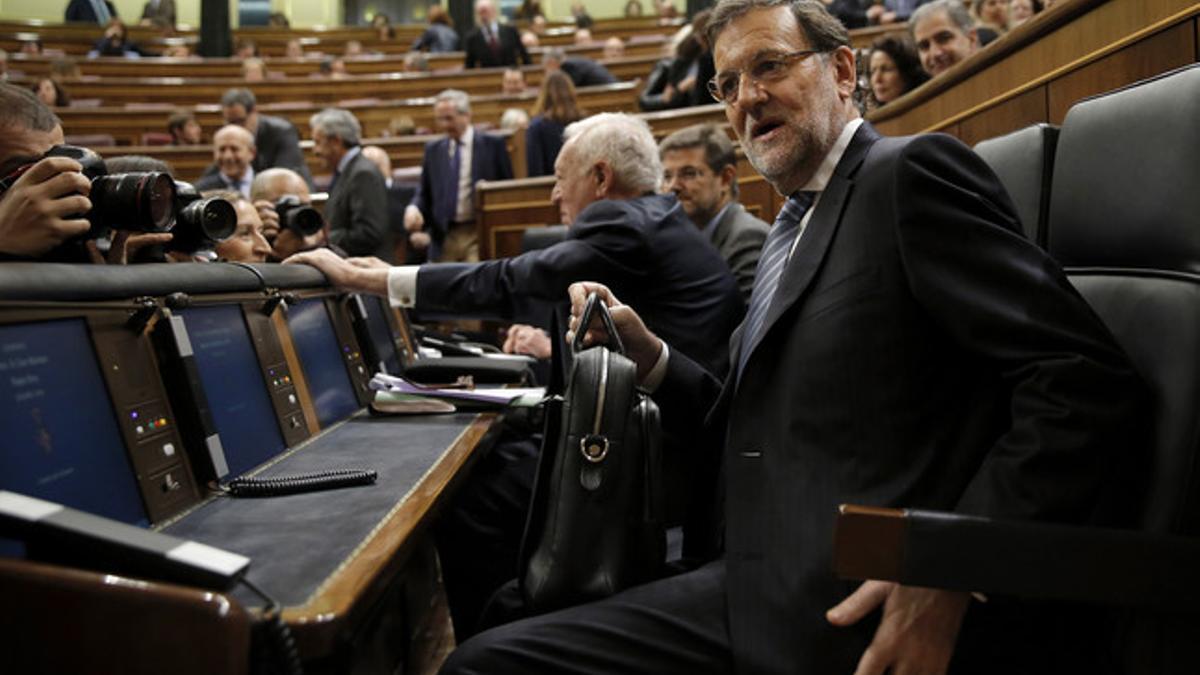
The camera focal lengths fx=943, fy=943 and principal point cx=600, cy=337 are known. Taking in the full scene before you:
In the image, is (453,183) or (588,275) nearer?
(588,275)

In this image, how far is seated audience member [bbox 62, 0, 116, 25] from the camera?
10680 millimetres

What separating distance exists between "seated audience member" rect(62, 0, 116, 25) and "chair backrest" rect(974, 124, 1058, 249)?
11664 mm

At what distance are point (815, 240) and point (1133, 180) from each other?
32cm

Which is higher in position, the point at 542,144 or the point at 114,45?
the point at 114,45

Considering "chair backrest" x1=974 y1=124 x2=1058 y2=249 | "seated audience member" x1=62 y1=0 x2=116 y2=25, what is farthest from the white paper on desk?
"seated audience member" x1=62 y1=0 x2=116 y2=25

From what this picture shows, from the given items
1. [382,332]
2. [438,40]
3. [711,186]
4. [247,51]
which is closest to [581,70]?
[438,40]

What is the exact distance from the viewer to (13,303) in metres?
0.87

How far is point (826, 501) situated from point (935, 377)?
0.17 meters

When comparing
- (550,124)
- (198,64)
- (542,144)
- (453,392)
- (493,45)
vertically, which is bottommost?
(453,392)

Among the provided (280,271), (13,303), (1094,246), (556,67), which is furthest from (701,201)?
(556,67)

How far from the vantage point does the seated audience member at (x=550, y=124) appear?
4.81 metres

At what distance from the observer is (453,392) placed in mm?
1770

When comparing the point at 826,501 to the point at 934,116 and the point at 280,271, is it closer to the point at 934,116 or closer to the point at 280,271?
the point at 280,271

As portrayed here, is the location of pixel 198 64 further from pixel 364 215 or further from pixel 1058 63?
pixel 1058 63
